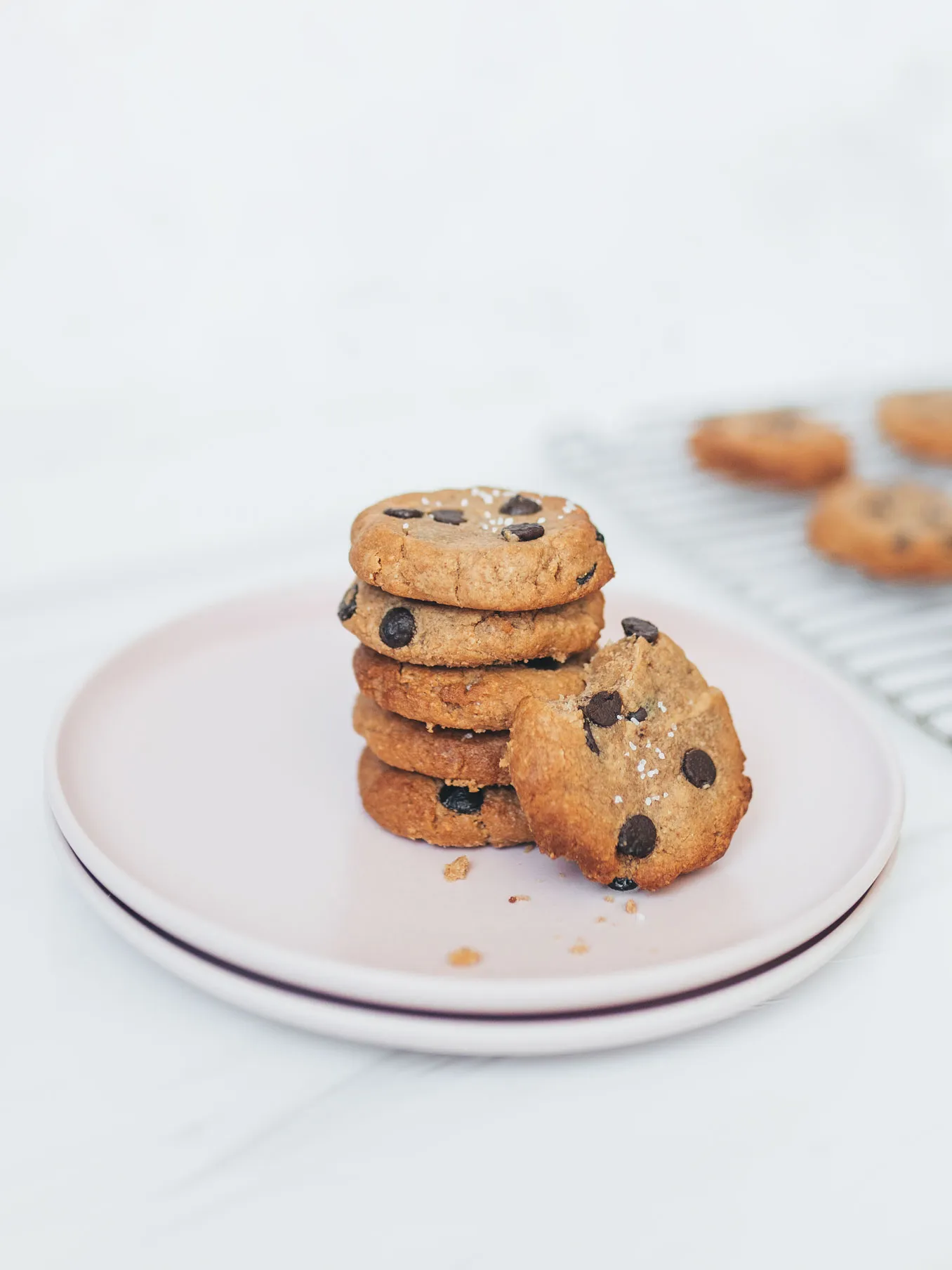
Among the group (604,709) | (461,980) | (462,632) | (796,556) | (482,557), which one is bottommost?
(796,556)

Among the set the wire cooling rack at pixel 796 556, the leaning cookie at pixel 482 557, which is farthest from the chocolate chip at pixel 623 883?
the wire cooling rack at pixel 796 556

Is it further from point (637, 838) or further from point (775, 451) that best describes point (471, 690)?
point (775, 451)

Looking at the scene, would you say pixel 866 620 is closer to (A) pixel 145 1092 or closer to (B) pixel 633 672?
(B) pixel 633 672

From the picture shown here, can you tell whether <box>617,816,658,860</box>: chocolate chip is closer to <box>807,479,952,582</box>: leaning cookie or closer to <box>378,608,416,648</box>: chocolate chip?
<box>378,608,416,648</box>: chocolate chip

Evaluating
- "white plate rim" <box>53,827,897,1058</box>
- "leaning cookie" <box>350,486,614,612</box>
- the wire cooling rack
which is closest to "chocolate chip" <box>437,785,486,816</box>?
"leaning cookie" <box>350,486,614,612</box>

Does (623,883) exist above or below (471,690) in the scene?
below

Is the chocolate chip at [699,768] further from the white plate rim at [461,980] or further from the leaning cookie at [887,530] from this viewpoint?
the leaning cookie at [887,530]

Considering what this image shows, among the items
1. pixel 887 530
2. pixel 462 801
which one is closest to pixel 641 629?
pixel 462 801
